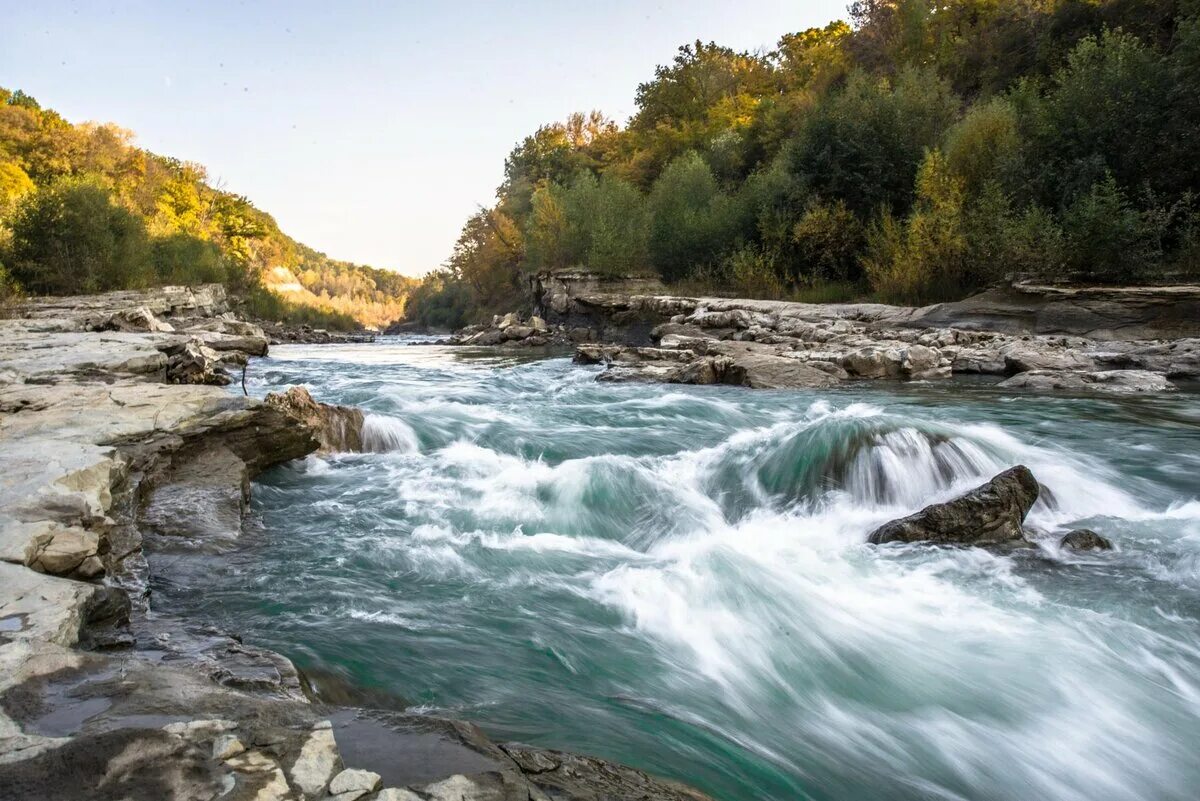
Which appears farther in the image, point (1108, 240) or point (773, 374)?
point (1108, 240)

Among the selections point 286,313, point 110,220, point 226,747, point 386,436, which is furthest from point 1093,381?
point 286,313

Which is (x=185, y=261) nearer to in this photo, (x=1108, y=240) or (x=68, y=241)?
(x=68, y=241)

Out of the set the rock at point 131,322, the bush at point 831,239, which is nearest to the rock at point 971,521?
the bush at point 831,239

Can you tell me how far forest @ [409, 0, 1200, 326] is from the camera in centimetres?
1521

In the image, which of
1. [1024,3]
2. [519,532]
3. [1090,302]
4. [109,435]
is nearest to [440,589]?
[519,532]

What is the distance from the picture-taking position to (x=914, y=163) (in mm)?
22828

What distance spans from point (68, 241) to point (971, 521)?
32.5m

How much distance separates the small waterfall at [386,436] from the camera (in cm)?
750

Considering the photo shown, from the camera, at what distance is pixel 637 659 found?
11.6ft

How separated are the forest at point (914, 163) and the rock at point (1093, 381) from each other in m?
4.72

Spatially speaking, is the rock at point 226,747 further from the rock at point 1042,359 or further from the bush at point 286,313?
the bush at point 286,313

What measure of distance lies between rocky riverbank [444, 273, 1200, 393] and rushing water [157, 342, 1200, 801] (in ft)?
14.2

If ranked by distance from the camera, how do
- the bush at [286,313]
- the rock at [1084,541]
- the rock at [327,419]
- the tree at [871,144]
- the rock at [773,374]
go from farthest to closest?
the bush at [286,313] < the tree at [871,144] < the rock at [773,374] < the rock at [327,419] < the rock at [1084,541]

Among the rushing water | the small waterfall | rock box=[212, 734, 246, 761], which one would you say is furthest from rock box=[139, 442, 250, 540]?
rock box=[212, 734, 246, 761]
